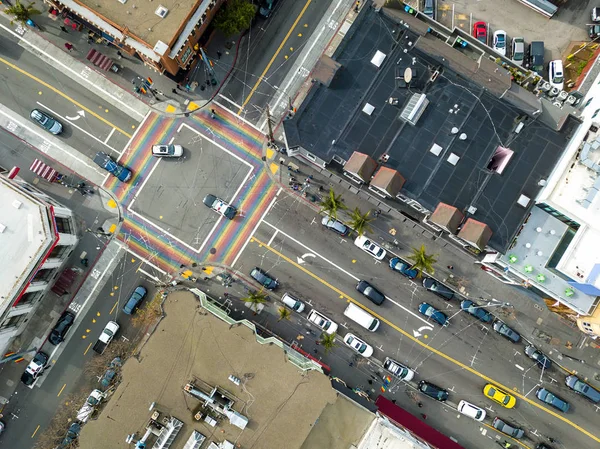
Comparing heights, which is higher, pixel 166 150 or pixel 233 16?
pixel 233 16

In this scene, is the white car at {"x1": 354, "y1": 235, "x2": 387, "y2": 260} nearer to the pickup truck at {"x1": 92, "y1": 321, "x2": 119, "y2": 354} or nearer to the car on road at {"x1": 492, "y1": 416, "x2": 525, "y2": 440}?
the car on road at {"x1": 492, "y1": 416, "x2": 525, "y2": 440}

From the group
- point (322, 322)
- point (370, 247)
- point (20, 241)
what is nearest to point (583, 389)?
point (370, 247)

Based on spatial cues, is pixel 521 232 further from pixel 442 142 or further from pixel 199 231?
pixel 199 231

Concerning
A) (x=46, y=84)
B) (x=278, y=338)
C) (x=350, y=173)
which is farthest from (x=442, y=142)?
(x=46, y=84)

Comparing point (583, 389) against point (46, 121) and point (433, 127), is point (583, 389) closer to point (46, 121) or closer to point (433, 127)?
point (433, 127)

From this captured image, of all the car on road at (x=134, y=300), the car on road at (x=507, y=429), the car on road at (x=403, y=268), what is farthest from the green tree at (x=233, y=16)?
the car on road at (x=507, y=429)

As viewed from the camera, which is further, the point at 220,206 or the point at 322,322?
the point at 220,206

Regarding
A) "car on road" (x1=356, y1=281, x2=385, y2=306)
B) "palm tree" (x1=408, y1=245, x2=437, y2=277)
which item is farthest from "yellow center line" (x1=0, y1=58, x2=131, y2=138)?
"palm tree" (x1=408, y1=245, x2=437, y2=277)
